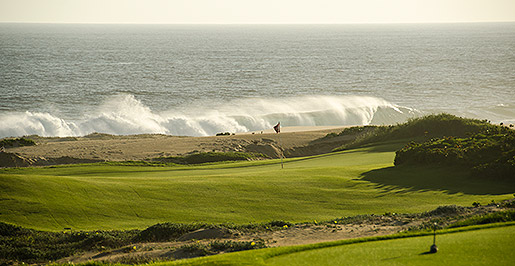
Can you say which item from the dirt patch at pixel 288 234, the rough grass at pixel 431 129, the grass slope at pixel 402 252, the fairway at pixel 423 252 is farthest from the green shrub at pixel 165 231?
the rough grass at pixel 431 129

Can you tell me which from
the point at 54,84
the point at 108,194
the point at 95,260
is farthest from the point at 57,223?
the point at 54,84

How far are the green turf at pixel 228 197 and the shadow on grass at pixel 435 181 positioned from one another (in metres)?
0.03

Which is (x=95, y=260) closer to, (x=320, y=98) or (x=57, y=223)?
(x=57, y=223)

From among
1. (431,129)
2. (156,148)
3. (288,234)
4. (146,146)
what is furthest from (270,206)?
(146,146)

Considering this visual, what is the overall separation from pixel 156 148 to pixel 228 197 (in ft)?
57.3

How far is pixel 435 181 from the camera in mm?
15383

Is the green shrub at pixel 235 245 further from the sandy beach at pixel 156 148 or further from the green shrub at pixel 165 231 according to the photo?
the sandy beach at pixel 156 148

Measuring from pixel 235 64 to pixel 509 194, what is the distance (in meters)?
86.8

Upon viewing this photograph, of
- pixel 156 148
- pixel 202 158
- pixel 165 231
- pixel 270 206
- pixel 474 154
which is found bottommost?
pixel 156 148

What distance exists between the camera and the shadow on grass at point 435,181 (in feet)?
46.9

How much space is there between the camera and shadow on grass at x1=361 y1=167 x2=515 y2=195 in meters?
14.3

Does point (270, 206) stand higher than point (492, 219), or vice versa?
point (492, 219)

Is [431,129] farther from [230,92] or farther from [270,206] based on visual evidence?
[230,92]

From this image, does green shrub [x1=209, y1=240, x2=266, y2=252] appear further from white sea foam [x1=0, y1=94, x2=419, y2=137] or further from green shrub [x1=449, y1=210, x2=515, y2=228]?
white sea foam [x1=0, y1=94, x2=419, y2=137]
